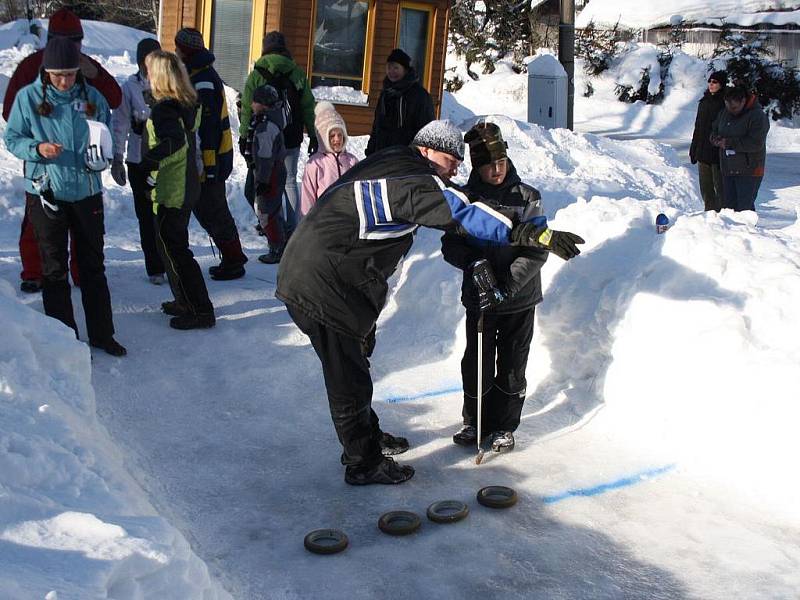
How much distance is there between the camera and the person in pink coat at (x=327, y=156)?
7.22m

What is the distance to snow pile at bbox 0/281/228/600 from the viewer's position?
243 cm

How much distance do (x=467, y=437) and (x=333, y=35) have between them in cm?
1067

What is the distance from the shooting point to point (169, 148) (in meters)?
6.11

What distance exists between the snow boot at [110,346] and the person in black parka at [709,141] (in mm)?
6923

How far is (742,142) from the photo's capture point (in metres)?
9.54

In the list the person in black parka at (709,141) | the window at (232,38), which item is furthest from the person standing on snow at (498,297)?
the window at (232,38)

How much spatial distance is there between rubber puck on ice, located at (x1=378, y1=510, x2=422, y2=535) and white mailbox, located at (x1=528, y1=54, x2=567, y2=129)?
49.9ft

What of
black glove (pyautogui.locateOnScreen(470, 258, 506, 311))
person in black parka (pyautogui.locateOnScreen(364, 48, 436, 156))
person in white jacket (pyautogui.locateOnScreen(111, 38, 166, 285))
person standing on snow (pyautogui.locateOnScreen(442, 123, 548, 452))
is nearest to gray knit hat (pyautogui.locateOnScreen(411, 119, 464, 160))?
person standing on snow (pyautogui.locateOnScreen(442, 123, 548, 452))

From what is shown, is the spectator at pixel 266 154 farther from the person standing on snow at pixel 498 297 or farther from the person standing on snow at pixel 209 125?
the person standing on snow at pixel 498 297

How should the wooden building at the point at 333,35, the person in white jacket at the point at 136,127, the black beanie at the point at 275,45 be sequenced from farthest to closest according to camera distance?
the wooden building at the point at 333,35
the black beanie at the point at 275,45
the person in white jacket at the point at 136,127

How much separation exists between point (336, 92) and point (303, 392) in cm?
961

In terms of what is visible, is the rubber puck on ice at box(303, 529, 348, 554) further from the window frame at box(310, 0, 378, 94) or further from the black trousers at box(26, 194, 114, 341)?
the window frame at box(310, 0, 378, 94)

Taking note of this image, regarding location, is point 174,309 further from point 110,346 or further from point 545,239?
point 545,239

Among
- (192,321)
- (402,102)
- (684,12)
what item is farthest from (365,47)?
(684,12)
